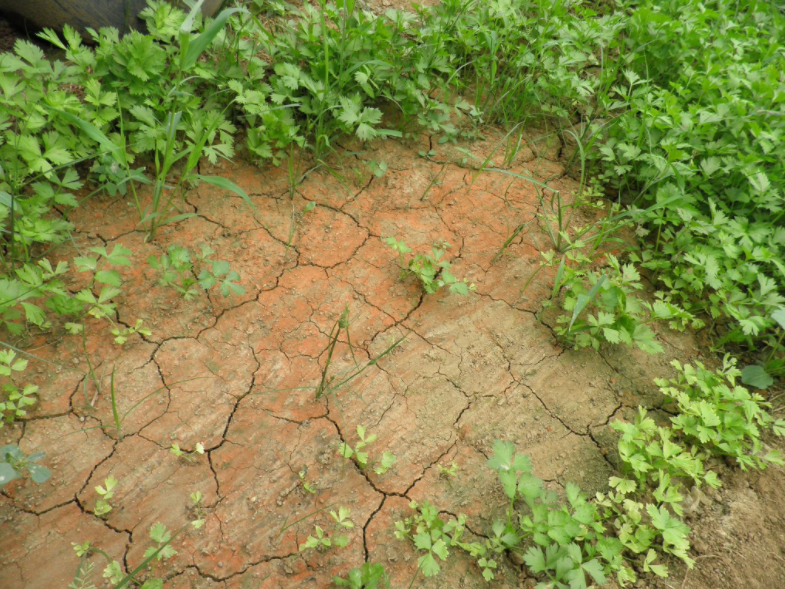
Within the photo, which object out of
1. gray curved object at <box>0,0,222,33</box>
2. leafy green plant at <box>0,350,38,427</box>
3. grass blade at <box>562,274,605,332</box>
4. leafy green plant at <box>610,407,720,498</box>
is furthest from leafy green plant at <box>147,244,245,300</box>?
leafy green plant at <box>610,407,720,498</box>

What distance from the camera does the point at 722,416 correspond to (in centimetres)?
241

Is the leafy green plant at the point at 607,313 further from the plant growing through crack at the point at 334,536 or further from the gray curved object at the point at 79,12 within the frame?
the gray curved object at the point at 79,12

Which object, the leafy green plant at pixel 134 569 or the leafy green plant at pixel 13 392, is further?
the leafy green plant at pixel 13 392

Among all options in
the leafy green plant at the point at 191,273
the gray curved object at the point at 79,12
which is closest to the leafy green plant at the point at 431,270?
the leafy green plant at the point at 191,273

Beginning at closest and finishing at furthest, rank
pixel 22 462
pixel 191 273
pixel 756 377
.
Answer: pixel 22 462
pixel 191 273
pixel 756 377

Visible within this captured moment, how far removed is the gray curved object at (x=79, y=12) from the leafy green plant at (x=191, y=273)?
4.36 feet

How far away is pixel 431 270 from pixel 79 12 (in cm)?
228

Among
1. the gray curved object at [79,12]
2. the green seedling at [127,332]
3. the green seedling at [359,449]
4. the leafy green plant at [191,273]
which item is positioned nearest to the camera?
the green seedling at [359,449]

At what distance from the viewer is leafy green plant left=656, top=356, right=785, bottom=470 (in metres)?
2.33

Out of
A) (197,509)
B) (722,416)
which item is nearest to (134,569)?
(197,509)

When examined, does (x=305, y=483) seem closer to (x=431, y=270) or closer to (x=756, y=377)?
(x=431, y=270)

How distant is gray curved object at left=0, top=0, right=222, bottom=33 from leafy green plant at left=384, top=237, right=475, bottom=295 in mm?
1840

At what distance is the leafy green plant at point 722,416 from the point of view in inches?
91.8

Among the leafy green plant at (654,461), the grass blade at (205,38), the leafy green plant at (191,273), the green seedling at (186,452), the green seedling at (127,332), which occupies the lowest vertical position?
the green seedling at (186,452)
